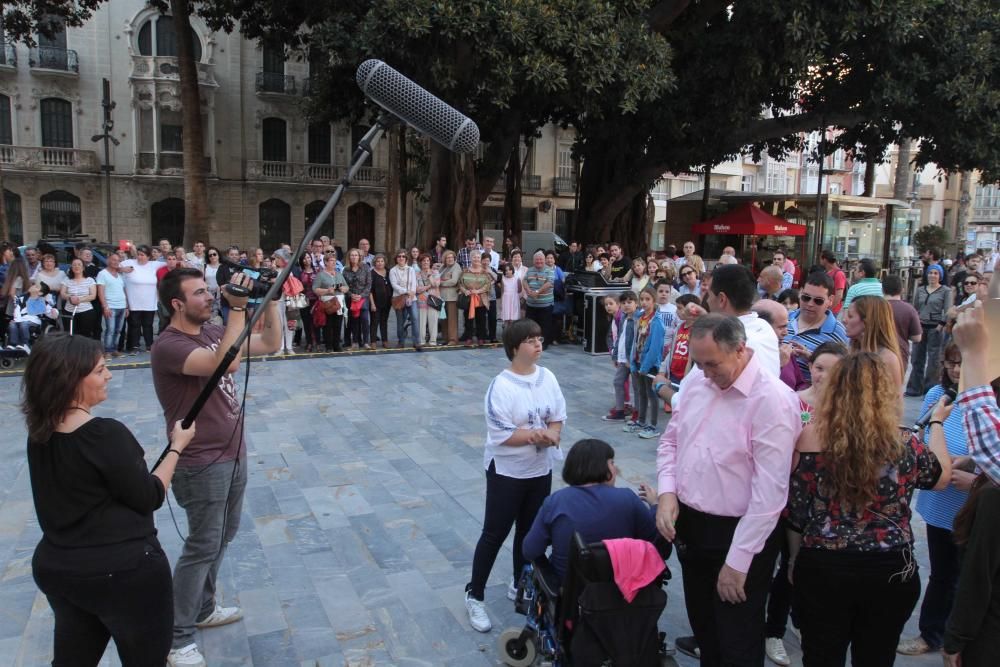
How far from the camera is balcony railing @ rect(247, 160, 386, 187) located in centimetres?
3225

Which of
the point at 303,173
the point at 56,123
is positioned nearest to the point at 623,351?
the point at 303,173

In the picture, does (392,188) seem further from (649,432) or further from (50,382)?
(50,382)

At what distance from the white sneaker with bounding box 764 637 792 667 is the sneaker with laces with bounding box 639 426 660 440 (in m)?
3.73

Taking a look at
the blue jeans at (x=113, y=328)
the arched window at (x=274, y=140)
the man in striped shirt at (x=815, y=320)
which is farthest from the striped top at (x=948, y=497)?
the arched window at (x=274, y=140)

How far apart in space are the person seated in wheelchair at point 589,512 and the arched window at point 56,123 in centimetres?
3306

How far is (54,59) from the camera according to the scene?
29.2 m

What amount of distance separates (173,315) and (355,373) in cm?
686

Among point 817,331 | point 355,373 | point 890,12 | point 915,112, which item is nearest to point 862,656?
point 817,331

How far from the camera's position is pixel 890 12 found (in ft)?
45.9

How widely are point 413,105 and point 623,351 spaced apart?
5.40 metres

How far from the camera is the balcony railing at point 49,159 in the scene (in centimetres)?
2902

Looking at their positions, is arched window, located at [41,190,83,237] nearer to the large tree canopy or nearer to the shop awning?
the large tree canopy

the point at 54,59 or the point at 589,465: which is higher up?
the point at 54,59

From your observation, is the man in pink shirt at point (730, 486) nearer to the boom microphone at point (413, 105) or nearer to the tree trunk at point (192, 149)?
the boom microphone at point (413, 105)
